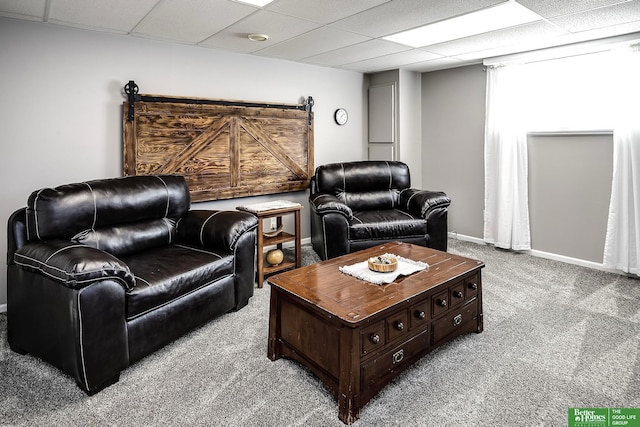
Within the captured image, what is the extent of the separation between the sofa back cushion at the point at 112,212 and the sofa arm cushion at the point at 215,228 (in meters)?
0.12

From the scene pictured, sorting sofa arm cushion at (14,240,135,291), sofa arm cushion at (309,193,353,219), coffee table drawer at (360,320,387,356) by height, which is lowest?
coffee table drawer at (360,320,387,356)

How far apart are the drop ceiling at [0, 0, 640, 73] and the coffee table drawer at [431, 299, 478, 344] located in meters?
2.09

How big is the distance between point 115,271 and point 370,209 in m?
3.08

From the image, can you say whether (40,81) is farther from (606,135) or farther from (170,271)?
(606,135)

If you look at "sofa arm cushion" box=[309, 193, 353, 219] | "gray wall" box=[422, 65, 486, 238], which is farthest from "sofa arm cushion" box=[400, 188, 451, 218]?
"gray wall" box=[422, 65, 486, 238]

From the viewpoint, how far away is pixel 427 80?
5438mm

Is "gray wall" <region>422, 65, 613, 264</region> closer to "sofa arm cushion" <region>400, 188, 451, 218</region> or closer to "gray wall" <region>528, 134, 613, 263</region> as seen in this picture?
"gray wall" <region>528, 134, 613, 263</region>

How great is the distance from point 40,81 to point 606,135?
5.06m

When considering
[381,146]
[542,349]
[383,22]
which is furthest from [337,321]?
[381,146]

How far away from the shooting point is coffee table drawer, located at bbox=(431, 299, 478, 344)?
2369 mm

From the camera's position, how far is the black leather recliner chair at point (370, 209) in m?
3.94

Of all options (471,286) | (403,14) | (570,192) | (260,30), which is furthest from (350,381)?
(570,192)

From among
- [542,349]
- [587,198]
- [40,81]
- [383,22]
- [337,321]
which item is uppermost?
[383,22]

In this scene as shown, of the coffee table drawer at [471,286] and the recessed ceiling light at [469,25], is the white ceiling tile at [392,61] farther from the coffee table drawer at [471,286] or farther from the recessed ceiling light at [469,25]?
the coffee table drawer at [471,286]
